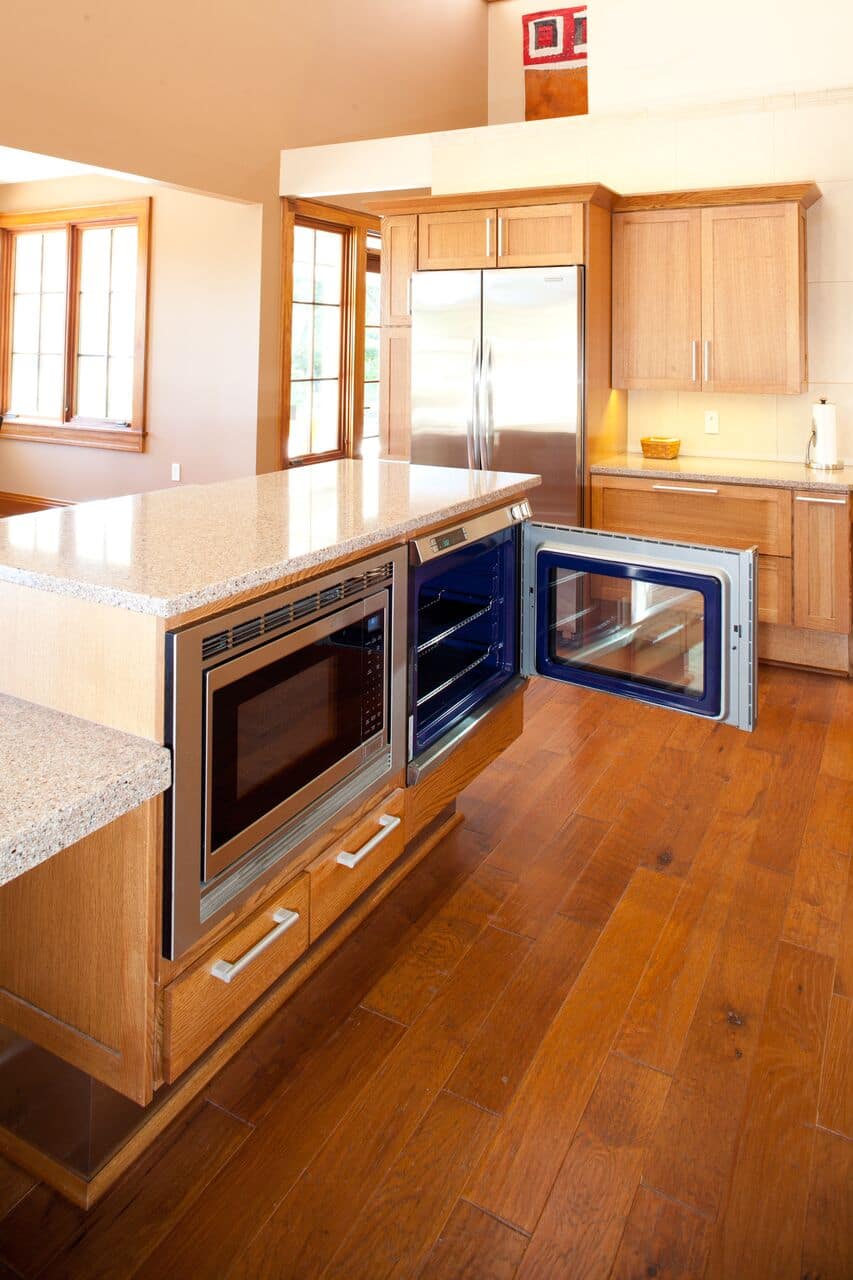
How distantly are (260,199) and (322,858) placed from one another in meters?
5.30

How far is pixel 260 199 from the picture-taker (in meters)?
5.88

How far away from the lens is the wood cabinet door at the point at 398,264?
470cm

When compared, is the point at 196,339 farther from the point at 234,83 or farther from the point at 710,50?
the point at 710,50

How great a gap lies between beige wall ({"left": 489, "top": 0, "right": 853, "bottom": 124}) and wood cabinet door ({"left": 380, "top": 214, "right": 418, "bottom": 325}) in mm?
1329

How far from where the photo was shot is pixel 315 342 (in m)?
6.63

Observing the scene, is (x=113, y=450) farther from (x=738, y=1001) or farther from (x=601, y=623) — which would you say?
(x=738, y=1001)

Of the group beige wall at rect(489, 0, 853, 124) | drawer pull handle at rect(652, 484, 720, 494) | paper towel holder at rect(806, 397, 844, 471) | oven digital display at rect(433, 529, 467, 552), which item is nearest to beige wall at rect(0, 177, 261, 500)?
beige wall at rect(489, 0, 853, 124)

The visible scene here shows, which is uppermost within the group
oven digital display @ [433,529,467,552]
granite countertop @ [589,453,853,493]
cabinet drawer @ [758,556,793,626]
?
granite countertop @ [589,453,853,493]

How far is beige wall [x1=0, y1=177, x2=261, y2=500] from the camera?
6.07 meters

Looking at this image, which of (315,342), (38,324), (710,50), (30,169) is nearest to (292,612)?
(710,50)

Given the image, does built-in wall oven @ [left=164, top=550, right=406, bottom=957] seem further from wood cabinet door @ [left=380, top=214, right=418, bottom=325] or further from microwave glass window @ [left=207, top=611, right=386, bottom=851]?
wood cabinet door @ [left=380, top=214, right=418, bottom=325]

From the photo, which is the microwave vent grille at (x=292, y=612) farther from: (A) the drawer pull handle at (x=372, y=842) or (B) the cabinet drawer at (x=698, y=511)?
(B) the cabinet drawer at (x=698, y=511)

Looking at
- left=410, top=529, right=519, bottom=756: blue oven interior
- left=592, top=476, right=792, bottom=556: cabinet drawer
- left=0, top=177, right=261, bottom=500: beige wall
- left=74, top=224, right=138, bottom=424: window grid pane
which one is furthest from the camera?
left=74, top=224, right=138, bottom=424: window grid pane

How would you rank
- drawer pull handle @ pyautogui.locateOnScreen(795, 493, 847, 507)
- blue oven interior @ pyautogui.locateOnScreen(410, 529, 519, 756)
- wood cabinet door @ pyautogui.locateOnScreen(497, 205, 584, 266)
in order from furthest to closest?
wood cabinet door @ pyautogui.locateOnScreen(497, 205, 584, 266), drawer pull handle @ pyautogui.locateOnScreen(795, 493, 847, 507), blue oven interior @ pyautogui.locateOnScreen(410, 529, 519, 756)
